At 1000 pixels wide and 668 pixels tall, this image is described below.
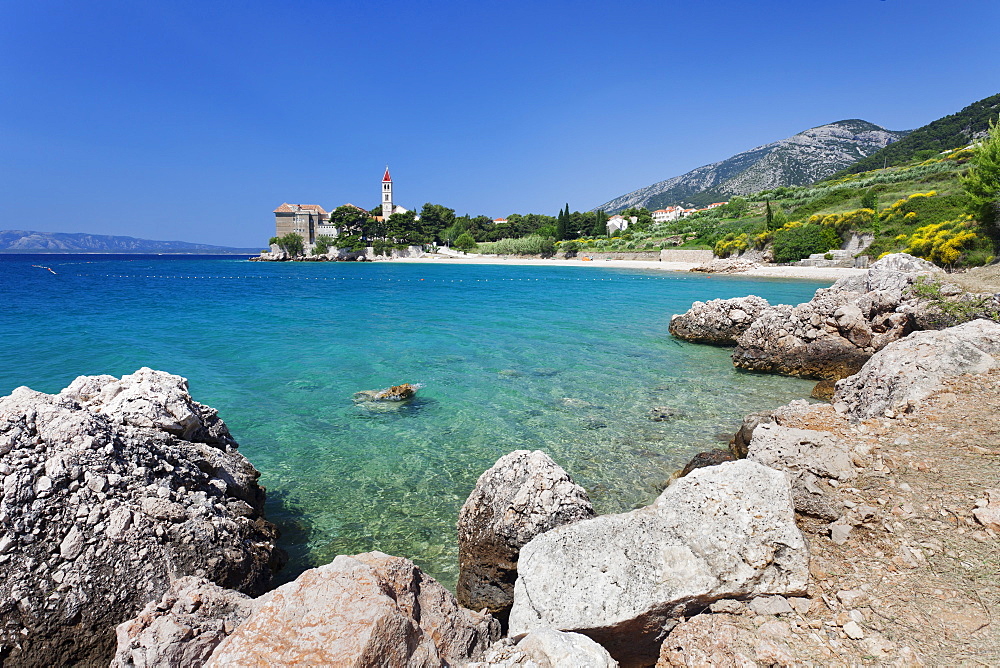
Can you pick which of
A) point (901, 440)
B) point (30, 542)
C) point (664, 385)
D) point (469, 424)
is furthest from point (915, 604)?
point (664, 385)

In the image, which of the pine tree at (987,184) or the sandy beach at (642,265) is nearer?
the pine tree at (987,184)

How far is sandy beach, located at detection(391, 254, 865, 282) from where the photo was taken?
134 ft

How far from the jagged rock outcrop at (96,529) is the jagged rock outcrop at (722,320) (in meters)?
14.4

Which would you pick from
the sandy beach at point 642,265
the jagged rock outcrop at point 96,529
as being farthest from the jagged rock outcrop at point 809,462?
the sandy beach at point 642,265

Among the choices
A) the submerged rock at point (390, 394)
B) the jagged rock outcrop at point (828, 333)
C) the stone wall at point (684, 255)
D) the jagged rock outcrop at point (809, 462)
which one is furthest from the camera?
the stone wall at point (684, 255)

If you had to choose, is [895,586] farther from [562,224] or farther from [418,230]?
[418,230]

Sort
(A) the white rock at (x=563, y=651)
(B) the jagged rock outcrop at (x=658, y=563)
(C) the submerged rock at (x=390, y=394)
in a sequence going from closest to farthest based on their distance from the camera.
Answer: (A) the white rock at (x=563, y=651) → (B) the jagged rock outcrop at (x=658, y=563) → (C) the submerged rock at (x=390, y=394)

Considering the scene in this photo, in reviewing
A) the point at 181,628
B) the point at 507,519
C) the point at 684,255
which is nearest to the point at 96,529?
the point at 181,628

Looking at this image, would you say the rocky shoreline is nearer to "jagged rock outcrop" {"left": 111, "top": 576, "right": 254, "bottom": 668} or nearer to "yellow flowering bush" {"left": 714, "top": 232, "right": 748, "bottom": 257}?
"jagged rock outcrop" {"left": 111, "top": 576, "right": 254, "bottom": 668}

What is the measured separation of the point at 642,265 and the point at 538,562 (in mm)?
63689

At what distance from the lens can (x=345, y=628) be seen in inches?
94.6

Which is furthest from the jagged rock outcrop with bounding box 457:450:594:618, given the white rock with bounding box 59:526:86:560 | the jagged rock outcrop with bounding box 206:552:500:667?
the white rock with bounding box 59:526:86:560

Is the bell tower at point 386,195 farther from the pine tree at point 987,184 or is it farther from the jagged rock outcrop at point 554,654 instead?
the jagged rock outcrop at point 554,654

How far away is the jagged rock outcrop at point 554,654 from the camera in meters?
2.42
